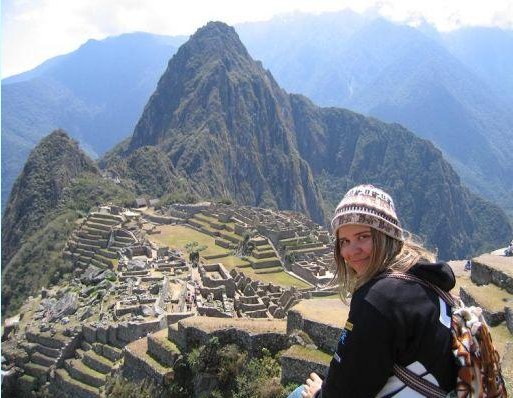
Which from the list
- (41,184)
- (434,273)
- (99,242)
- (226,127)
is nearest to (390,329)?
(434,273)

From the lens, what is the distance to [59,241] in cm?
6116

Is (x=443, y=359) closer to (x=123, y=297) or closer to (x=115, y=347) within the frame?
(x=115, y=347)

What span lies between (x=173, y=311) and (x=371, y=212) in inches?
686

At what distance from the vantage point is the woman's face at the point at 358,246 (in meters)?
3.22

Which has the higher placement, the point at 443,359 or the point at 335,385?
the point at 443,359

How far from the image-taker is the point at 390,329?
2727mm

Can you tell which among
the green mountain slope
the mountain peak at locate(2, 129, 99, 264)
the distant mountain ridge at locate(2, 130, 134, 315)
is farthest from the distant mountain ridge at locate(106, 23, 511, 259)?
the distant mountain ridge at locate(2, 130, 134, 315)

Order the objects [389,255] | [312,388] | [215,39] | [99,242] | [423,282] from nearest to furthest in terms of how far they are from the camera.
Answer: [423,282] → [389,255] → [312,388] → [99,242] → [215,39]

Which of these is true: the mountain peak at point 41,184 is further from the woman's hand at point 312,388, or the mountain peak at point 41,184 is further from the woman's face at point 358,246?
the woman's face at point 358,246

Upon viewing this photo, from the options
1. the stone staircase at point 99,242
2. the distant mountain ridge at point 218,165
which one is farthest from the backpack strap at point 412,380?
the distant mountain ridge at point 218,165

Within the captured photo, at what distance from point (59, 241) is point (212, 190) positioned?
240 feet

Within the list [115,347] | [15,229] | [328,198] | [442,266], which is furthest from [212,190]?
[442,266]

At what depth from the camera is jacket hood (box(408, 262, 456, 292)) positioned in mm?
2973

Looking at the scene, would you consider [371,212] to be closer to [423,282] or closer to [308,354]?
[423,282]
